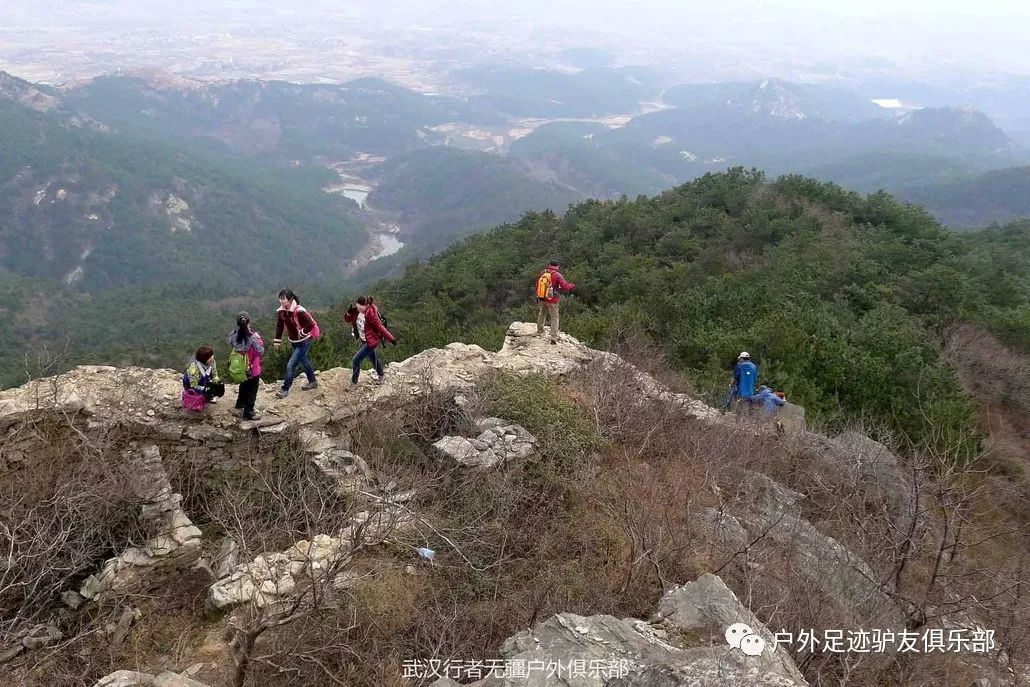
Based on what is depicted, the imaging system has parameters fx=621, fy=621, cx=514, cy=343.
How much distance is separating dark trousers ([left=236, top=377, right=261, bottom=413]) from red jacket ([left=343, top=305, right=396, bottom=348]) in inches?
59.4

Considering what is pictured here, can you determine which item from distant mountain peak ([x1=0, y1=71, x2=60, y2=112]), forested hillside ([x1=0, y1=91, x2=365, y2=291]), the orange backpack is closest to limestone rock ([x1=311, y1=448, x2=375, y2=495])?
the orange backpack

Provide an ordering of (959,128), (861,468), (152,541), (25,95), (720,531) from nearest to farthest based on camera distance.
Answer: (152,541) → (720,531) → (861,468) → (25,95) → (959,128)

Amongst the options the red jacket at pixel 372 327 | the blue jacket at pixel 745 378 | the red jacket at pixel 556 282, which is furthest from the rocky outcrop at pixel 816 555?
the red jacket at pixel 372 327

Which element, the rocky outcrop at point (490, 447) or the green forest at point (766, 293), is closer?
the rocky outcrop at point (490, 447)

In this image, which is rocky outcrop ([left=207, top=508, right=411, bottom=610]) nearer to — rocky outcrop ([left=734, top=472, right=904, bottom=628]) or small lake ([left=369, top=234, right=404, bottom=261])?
rocky outcrop ([left=734, top=472, right=904, bottom=628])

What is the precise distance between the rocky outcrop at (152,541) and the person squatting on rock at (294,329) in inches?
76.8

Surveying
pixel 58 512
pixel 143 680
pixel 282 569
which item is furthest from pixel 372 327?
pixel 143 680

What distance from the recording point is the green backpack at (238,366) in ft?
24.4

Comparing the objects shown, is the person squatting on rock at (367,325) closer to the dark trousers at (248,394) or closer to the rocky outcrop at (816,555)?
the dark trousers at (248,394)

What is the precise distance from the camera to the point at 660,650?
4.29m

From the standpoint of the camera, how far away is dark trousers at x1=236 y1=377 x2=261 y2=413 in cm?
776

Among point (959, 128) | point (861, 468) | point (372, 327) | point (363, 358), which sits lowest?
point (861, 468)

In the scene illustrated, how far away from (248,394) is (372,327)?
1844 millimetres

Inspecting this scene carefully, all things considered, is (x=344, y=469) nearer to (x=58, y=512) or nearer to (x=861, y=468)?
(x=58, y=512)
